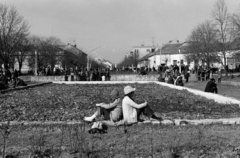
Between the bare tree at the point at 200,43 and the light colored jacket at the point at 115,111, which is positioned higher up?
the bare tree at the point at 200,43

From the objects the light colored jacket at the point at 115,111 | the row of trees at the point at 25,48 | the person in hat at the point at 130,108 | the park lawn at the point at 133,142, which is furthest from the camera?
the row of trees at the point at 25,48

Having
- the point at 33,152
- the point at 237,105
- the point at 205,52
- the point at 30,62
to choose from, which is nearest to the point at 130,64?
the point at 30,62

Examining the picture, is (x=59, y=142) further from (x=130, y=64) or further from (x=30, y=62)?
(x=130, y=64)

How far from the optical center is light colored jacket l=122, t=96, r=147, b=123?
8.12 metres

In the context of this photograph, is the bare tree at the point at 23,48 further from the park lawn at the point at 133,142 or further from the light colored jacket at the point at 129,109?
the park lawn at the point at 133,142

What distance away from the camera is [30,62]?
82250mm

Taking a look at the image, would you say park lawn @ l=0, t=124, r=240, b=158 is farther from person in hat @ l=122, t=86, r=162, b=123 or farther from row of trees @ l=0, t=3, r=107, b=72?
row of trees @ l=0, t=3, r=107, b=72

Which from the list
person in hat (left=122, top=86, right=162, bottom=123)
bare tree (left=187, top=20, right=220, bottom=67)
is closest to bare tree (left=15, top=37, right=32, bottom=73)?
bare tree (left=187, top=20, right=220, bottom=67)

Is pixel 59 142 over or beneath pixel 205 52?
beneath

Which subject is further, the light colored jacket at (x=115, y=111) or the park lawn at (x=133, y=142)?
the light colored jacket at (x=115, y=111)

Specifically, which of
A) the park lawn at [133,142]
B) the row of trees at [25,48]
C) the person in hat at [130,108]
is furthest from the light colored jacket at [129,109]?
the row of trees at [25,48]

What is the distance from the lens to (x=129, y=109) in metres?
8.18

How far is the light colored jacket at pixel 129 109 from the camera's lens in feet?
26.7

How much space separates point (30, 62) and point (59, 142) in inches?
3090
